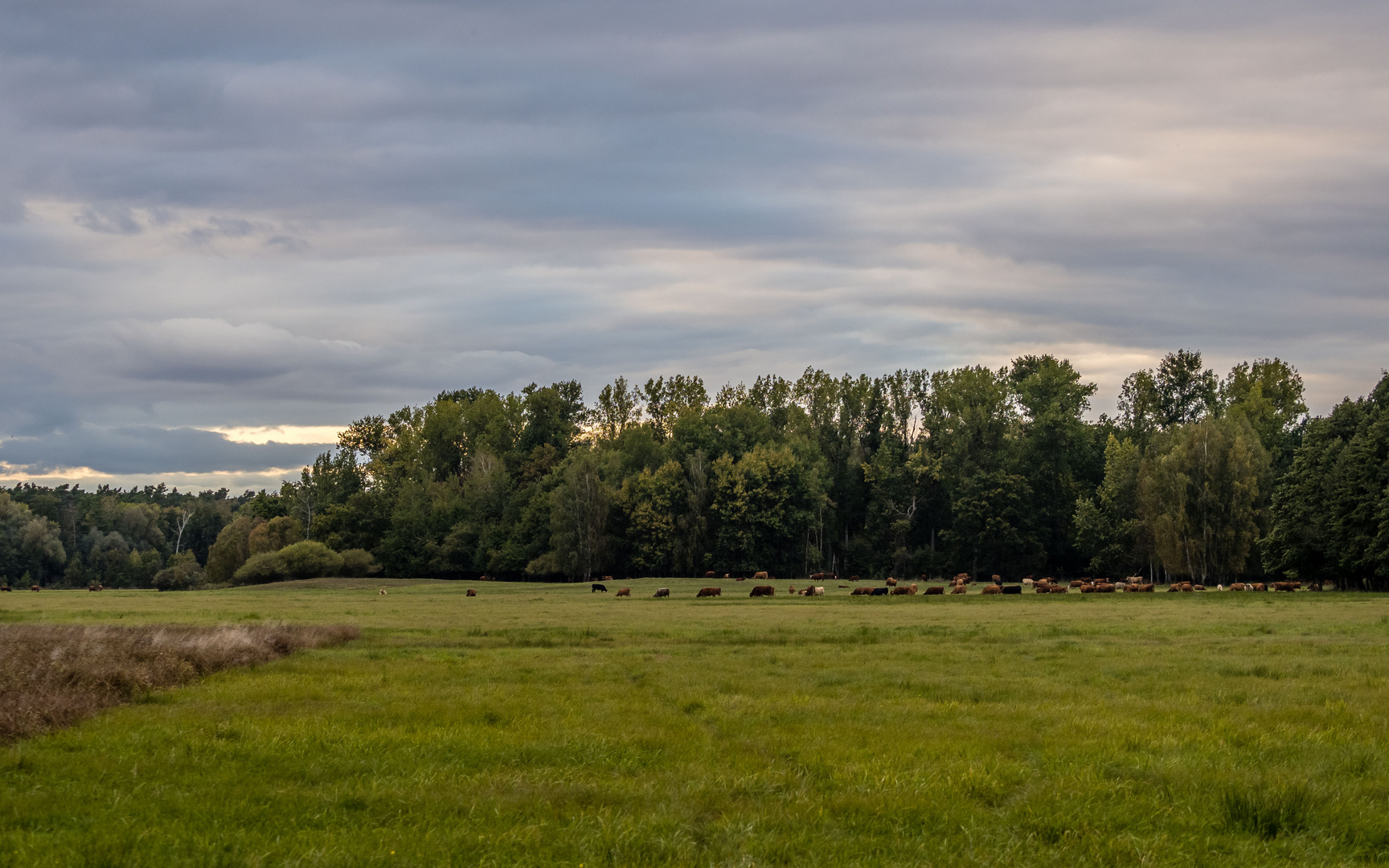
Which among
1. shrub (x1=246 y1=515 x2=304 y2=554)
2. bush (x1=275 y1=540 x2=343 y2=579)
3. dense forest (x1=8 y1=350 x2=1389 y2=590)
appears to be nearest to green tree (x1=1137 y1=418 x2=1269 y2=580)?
dense forest (x1=8 y1=350 x2=1389 y2=590)

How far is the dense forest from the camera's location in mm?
102625

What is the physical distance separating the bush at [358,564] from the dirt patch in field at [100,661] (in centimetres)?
9597

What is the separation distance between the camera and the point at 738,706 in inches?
740

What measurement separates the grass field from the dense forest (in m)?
78.5

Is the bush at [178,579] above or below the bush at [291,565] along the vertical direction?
below

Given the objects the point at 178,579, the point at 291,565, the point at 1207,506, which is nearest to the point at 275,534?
the point at 178,579

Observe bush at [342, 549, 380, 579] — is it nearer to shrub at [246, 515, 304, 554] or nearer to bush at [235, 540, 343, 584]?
bush at [235, 540, 343, 584]

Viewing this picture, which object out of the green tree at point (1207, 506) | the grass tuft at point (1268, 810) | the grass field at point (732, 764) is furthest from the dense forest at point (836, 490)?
the grass tuft at point (1268, 810)

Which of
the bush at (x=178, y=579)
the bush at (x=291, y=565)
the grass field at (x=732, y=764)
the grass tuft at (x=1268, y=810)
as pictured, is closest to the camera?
the grass field at (x=732, y=764)

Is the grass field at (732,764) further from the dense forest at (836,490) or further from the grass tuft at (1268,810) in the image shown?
the dense forest at (836,490)

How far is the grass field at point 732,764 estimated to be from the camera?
33.6ft

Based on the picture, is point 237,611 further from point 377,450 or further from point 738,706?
point 377,450

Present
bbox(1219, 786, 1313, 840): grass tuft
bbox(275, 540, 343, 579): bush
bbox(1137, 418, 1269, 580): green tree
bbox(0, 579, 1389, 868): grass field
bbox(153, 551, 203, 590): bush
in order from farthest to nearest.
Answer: bbox(153, 551, 203, 590): bush < bbox(275, 540, 343, 579): bush < bbox(1137, 418, 1269, 580): green tree < bbox(1219, 786, 1313, 840): grass tuft < bbox(0, 579, 1389, 868): grass field

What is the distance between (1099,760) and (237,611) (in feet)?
165
